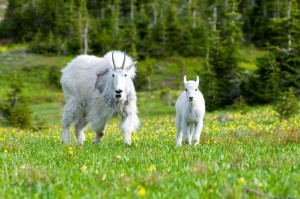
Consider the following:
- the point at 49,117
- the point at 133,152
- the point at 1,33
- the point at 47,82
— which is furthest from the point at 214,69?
the point at 1,33

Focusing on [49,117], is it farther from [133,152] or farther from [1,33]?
[1,33]

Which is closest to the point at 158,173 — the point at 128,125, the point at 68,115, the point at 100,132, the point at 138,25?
the point at 128,125

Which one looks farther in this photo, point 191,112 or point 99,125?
point 99,125

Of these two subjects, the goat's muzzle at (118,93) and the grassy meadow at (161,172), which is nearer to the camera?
the grassy meadow at (161,172)

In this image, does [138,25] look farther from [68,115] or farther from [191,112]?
[191,112]

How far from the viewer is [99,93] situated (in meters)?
12.3

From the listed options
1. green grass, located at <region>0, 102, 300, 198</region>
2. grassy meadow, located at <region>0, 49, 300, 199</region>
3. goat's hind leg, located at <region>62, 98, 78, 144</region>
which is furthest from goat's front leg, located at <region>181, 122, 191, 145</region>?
goat's hind leg, located at <region>62, 98, 78, 144</region>

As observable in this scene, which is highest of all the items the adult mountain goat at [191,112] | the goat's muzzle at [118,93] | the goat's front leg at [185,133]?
the goat's muzzle at [118,93]

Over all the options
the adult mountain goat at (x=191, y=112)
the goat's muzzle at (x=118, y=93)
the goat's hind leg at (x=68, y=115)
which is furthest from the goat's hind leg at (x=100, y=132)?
the adult mountain goat at (x=191, y=112)

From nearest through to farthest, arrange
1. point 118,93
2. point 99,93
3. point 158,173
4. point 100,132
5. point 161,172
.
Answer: point 158,173 → point 161,172 → point 118,93 → point 99,93 → point 100,132

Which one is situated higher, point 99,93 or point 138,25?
point 99,93

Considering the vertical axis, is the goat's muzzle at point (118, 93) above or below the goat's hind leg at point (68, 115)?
above

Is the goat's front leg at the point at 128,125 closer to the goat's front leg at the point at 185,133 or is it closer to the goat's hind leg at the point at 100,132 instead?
the goat's hind leg at the point at 100,132

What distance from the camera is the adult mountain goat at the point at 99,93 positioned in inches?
456
